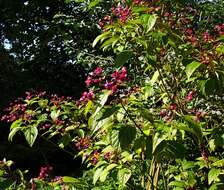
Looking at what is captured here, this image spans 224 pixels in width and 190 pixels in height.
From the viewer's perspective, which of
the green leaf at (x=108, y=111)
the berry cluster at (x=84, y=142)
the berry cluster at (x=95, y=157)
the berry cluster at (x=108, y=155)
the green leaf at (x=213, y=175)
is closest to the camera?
the green leaf at (x=108, y=111)

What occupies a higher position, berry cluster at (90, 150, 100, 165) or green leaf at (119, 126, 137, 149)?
green leaf at (119, 126, 137, 149)

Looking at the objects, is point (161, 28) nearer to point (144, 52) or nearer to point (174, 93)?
point (144, 52)

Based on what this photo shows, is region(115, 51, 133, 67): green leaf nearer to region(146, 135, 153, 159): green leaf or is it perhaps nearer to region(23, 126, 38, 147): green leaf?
region(146, 135, 153, 159): green leaf

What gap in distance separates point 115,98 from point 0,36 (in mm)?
10049

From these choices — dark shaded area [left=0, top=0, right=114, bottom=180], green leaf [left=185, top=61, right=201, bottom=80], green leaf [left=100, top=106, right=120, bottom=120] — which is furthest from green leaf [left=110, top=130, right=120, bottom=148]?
dark shaded area [left=0, top=0, right=114, bottom=180]

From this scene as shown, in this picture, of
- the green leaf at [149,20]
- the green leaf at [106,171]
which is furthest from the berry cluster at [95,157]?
the green leaf at [149,20]

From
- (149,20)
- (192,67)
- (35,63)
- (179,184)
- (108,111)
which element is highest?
Answer: (35,63)

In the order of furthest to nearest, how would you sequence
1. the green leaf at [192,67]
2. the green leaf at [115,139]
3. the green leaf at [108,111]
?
the green leaf at [192,67] → the green leaf at [115,139] → the green leaf at [108,111]

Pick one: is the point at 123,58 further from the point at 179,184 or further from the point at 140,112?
the point at 179,184

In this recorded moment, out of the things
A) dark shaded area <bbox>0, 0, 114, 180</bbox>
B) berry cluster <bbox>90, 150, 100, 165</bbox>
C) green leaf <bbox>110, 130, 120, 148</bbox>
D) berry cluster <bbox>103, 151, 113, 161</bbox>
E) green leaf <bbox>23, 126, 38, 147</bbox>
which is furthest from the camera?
dark shaded area <bbox>0, 0, 114, 180</bbox>

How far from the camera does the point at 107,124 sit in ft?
7.52

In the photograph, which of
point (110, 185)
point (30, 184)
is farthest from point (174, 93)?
point (110, 185)

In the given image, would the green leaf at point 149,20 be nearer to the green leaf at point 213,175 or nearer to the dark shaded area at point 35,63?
the green leaf at point 213,175

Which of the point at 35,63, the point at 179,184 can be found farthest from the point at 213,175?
the point at 35,63
